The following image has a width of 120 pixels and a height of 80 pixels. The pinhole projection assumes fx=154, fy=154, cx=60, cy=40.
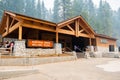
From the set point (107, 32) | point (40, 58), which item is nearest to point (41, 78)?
point (40, 58)

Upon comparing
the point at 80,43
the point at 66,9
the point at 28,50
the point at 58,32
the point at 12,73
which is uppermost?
the point at 66,9

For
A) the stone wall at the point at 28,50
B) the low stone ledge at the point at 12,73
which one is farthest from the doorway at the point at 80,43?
the low stone ledge at the point at 12,73

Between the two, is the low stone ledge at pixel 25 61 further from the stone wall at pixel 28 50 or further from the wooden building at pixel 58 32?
the wooden building at pixel 58 32

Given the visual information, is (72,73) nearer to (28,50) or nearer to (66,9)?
(28,50)

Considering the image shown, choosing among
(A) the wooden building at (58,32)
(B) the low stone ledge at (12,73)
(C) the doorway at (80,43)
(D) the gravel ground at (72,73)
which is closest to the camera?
(B) the low stone ledge at (12,73)

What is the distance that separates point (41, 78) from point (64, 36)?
15562 mm

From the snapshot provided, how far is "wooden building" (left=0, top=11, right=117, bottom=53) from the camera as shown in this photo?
1554cm

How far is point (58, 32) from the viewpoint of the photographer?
59.8 feet

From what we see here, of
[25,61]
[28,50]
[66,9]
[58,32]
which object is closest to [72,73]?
[25,61]

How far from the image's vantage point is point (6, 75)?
8492 mm

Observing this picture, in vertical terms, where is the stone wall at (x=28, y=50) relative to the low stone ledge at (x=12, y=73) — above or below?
above

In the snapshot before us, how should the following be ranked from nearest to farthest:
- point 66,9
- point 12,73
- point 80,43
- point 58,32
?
point 12,73 → point 58,32 → point 80,43 → point 66,9

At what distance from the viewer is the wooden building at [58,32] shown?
51.0ft

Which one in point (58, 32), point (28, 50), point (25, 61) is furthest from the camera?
point (58, 32)
